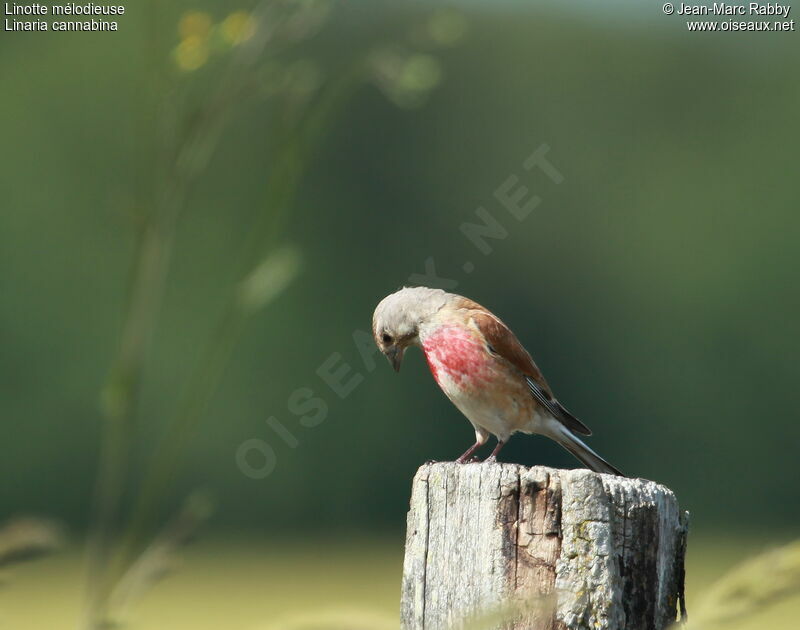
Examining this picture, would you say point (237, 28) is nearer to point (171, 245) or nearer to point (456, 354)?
point (171, 245)

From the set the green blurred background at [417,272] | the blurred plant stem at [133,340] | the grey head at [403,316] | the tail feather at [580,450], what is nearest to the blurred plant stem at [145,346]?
the blurred plant stem at [133,340]

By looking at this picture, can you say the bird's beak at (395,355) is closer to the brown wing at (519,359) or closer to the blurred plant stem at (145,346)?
the brown wing at (519,359)

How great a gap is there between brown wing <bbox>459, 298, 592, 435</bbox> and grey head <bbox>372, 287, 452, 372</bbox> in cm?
19

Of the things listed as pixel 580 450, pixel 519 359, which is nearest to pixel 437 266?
pixel 519 359

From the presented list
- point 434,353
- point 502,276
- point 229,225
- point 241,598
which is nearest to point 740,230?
point 502,276

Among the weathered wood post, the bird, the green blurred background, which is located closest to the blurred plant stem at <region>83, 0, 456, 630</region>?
the weathered wood post

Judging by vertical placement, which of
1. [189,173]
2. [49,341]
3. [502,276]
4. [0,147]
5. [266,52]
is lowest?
[189,173]

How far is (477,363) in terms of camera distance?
5.00 meters

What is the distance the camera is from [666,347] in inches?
1340

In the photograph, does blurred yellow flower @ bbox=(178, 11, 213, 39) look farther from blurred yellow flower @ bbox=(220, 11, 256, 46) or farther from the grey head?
the grey head

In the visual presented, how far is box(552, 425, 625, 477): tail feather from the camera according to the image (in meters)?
4.62

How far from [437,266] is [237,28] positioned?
2592 centimetres

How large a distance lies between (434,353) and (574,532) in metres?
2.66

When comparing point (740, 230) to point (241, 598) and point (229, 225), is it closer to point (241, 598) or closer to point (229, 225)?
point (229, 225)
